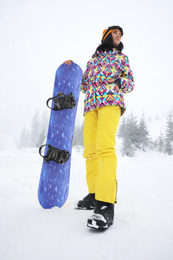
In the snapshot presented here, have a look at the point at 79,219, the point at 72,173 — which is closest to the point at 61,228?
the point at 79,219

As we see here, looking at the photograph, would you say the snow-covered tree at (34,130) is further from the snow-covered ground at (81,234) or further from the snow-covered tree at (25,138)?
the snow-covered ground at (81,234)

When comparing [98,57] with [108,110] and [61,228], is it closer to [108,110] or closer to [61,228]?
[108,110]

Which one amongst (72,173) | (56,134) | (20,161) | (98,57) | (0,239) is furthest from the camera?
(20,161)

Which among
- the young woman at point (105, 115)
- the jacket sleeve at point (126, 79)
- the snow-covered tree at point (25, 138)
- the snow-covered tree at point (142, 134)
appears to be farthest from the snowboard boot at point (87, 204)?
the snow-covered tree at point (25, 138)

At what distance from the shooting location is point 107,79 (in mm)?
1829

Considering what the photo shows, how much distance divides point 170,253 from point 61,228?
2.58 ft

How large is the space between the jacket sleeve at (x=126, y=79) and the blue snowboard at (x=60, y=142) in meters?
0.58

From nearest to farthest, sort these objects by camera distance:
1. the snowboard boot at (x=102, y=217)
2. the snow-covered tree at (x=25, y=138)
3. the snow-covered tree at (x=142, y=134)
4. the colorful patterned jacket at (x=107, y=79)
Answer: the snowboard boot at (x=102, y=217), the colorful patterned jacket at (x=107, y=79), the snow-covered tree at (x=142, y=134), the snow-covered tree at (x=25, y=138)

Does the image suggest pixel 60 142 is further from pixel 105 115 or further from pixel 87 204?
pixel 87 204

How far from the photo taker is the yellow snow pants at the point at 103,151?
148cm

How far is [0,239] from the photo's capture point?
3.51 feet

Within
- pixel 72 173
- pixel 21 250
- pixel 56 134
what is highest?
pixel 56 134

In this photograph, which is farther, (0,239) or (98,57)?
(98,57)

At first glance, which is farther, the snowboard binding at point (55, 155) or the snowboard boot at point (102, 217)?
the snowboard binding at point (55, 155)
